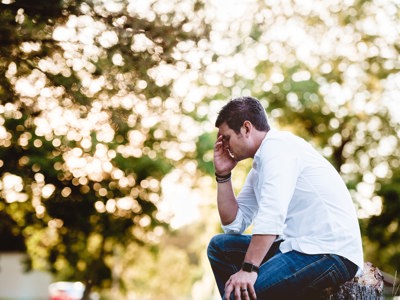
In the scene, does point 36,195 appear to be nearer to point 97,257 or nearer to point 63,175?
point 63,175

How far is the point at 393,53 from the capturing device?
22.8m

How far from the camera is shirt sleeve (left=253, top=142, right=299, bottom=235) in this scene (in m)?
3.11

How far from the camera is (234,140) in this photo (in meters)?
3.61

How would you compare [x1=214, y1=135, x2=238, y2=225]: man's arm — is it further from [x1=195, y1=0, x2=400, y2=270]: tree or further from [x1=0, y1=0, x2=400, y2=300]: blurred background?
[x1=195, y1=0, x2=400, y2=270]: tree

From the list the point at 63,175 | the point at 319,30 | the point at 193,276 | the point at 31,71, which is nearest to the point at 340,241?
the point at 31,71

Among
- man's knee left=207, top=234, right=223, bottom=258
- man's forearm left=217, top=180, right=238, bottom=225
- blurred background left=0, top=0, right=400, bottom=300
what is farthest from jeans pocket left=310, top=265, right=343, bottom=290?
blurred background left=0, top=0, right=400, bottom=300

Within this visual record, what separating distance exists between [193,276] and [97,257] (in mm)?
26047

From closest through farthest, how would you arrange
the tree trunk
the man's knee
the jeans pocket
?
the jeans pocket → the tree trunk → the man's knee

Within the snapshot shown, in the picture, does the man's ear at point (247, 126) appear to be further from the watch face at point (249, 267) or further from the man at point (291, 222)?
the watch face at point (249, 267)

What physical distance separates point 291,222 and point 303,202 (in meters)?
0.13

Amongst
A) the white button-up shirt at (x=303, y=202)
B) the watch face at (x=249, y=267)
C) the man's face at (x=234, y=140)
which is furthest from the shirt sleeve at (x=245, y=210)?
the watch face at (x=249, y=267)

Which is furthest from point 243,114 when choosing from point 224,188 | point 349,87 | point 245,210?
point 349,87

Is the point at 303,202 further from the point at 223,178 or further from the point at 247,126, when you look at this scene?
the point at 223,178

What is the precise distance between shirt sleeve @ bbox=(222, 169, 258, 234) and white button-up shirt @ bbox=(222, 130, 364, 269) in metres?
0.63
